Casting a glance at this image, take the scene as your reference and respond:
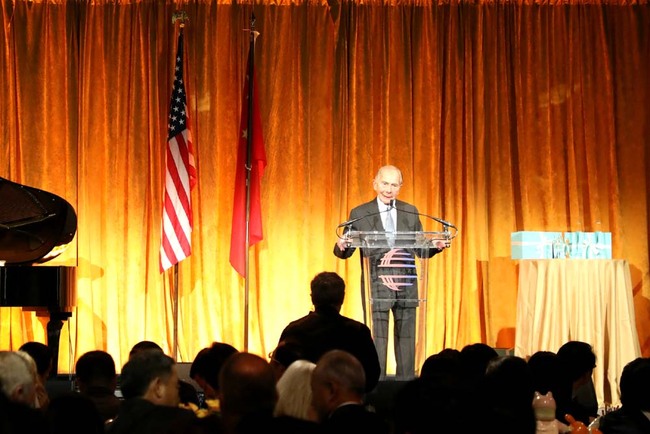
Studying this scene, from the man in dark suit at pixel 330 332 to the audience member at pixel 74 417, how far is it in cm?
235

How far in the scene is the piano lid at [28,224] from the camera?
27.6 feet

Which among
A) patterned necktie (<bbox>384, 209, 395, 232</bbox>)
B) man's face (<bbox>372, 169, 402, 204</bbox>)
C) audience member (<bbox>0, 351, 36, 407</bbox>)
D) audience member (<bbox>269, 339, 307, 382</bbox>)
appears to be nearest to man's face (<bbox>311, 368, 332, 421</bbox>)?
audience member (<bbox>0, 351, 36, 407</bbox>)

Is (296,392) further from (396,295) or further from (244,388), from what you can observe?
(396,295)

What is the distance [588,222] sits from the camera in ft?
35.9

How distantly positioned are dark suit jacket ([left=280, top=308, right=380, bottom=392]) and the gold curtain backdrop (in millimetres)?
4746

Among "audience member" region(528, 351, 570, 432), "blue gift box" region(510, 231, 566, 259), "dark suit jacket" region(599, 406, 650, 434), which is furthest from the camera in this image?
"blue gift box" region(510, 231, 566, 259)

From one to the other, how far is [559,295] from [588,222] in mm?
2311

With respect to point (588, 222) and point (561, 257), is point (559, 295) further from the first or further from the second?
point (588, 222)

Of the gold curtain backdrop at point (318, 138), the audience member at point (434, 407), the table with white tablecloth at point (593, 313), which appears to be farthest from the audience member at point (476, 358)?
the gold curtain backdrop at point (318, 138)

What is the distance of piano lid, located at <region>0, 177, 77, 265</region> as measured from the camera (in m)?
8.41

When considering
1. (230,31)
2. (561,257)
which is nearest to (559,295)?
(561,257)

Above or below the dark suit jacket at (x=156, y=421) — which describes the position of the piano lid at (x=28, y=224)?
above

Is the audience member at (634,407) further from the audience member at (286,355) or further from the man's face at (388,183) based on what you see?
the man's face at (388,183)

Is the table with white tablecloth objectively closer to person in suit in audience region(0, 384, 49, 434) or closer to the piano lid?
the piano lid
